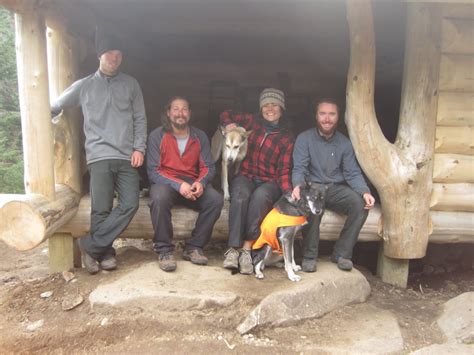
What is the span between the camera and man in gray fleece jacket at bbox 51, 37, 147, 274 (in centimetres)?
457

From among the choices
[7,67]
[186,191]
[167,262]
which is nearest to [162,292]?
[167,262]

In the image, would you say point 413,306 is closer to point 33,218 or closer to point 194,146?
point 194,146

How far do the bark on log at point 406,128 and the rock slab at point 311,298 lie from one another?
0.94m

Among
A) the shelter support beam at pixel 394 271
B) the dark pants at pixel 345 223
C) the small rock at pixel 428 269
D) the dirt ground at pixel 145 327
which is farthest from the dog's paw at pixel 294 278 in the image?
the small rock at pixel 428 269

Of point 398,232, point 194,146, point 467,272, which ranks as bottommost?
point 467,272

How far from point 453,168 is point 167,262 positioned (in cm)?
364

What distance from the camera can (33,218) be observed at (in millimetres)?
4051

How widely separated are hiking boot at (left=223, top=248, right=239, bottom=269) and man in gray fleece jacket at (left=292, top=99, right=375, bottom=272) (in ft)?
2.59

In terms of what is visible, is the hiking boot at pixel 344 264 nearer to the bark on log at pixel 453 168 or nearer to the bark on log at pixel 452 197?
the bark on log at pixel 452 197

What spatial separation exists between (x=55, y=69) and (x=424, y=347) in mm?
5187

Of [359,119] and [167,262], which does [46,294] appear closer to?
[167,262]

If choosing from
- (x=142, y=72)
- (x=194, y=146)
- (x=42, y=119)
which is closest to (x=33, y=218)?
(x=42, y=119)

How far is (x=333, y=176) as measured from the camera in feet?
16.6

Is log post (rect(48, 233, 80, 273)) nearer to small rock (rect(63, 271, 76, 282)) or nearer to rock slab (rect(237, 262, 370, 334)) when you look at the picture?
small rock (rect(63, 271, 76, 282))
